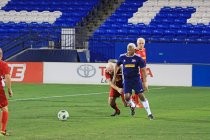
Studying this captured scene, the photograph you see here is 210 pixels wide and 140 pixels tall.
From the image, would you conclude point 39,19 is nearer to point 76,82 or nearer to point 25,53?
point 25,53

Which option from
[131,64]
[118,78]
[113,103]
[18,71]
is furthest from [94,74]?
[131,64]

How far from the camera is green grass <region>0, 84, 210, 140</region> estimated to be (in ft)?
48.4

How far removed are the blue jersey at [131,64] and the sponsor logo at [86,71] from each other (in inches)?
624

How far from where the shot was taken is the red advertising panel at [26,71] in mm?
35219

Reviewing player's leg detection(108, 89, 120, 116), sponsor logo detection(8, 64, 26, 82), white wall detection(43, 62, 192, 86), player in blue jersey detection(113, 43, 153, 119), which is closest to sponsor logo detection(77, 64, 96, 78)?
white wall detection(43, 62, 192, 86)

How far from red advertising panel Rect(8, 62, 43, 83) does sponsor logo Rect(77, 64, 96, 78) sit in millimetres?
2041

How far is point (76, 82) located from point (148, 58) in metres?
5.10

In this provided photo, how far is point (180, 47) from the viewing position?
37.7m

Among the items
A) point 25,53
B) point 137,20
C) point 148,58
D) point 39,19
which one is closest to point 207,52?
point 148,58

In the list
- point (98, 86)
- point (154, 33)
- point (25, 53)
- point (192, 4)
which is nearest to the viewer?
point (98, 86)

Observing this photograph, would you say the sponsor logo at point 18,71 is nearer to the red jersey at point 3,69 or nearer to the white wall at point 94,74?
the white wall at point 94,74

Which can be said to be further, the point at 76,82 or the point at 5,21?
the point at 5,21

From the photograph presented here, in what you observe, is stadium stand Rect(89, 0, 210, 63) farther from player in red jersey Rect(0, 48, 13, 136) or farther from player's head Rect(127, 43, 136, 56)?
player in red jersey Rect(0, 48, 13, 136)

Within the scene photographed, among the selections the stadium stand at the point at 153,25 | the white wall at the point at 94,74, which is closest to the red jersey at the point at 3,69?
the white wall at the point at 94,74
